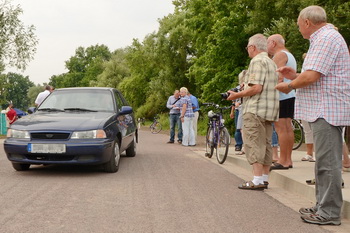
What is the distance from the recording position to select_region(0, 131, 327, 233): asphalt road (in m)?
4.31

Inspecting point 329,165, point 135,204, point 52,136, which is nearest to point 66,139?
point 52,136

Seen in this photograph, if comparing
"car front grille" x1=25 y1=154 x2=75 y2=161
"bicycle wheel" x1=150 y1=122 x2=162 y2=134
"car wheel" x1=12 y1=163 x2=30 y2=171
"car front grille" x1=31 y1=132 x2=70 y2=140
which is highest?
"car front grille" x1=31 y1=132 x2=70 y2=140

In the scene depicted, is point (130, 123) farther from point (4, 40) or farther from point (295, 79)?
point (4, 40)

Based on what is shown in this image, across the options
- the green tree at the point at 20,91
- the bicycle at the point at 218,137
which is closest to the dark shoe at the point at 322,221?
the bicycle at the point at 218,137

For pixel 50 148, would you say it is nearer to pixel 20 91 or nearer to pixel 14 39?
pixel 14 39

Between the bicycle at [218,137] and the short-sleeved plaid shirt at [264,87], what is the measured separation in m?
3.31

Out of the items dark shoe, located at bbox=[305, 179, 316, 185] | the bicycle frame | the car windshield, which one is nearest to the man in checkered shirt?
dark shoe, located at bbox=[305, 179, 316, 185]

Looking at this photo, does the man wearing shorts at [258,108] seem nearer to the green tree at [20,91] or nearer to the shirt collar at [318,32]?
the shirt collar at [318,32]

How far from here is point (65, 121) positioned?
7.59m

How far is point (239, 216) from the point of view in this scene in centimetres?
474

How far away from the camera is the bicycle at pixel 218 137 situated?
9.61 meters

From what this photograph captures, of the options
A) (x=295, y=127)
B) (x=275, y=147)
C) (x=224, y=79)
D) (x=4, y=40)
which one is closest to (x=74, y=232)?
(x=275, y=147)

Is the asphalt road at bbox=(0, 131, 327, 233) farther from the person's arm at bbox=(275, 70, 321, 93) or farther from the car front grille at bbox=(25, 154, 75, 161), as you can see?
the person's arm at bbox=(275, 70, 321, 93)

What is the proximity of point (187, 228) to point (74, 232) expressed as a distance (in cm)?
104
